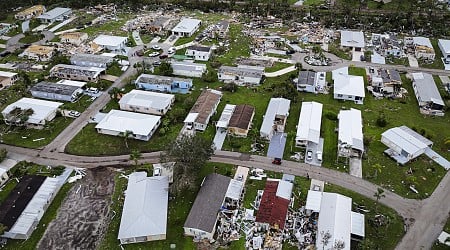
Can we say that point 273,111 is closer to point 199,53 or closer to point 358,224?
point 358,224

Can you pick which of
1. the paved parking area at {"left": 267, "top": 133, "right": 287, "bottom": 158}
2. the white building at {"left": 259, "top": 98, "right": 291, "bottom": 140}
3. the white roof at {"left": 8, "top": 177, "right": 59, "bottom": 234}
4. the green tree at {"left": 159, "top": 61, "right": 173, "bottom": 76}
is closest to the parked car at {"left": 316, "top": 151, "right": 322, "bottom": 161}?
the paved parking area at {"left": 267, "top": 133, "right": 287, "bottom": 158}

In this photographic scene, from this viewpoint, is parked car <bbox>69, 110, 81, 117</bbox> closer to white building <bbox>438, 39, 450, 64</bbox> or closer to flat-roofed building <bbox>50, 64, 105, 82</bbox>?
flat-roofed building <bbox>50, 64, 105, 82</bbox>

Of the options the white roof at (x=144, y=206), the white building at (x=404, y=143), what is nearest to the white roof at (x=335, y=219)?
the white building at (x=404, y=143)

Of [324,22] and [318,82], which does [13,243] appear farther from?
[324,22]

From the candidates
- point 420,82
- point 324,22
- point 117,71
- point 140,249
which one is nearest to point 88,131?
point 117,71

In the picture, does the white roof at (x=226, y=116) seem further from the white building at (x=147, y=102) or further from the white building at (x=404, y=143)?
the white building at (x=404, y=143)

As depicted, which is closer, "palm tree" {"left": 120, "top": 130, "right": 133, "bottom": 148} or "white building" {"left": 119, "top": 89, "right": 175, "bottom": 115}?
"palm tree" {"left": 120, "top": 130, "right": 133, "bottom": 148}
